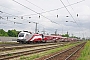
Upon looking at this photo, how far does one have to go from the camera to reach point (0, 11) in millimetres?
30344

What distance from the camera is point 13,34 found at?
142m

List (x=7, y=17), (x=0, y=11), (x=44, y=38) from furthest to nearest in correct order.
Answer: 1. (x=44, y=38)
2. (x=7, y=17)
3. (x=0, y=11)

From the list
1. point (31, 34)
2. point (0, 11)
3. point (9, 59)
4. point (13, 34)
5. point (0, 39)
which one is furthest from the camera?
point (13, 34)

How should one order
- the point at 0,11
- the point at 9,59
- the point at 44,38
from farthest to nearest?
the point at 44,38 < the point at 0,11 < the point at 9,59

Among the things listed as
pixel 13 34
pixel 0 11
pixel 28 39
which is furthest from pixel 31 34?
pixel 13 34

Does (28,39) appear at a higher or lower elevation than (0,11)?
lower

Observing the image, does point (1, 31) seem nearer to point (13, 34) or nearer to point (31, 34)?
point (13, 34)

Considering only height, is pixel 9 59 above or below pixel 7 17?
below

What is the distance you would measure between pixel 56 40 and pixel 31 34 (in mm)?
39495

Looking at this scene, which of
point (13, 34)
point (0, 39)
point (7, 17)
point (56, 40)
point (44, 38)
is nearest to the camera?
point (7, 17)

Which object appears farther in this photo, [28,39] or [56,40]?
[56,40]

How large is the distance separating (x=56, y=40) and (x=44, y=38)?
20865 millimetres

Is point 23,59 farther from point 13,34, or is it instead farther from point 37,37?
point 13,34

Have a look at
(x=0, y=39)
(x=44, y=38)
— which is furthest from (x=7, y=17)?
(x=44, y=38)
